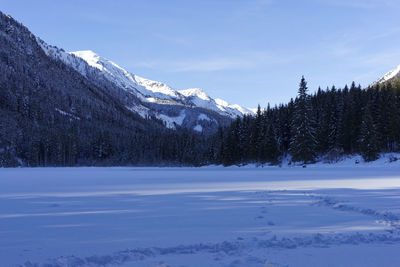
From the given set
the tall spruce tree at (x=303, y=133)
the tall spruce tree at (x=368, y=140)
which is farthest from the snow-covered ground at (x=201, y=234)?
the tall spruce tree at (x=303, y=133)

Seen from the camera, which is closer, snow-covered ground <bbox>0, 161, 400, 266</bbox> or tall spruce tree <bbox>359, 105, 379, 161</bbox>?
snow-covered ground <bbox>0, 161, 400, 266</bbox>

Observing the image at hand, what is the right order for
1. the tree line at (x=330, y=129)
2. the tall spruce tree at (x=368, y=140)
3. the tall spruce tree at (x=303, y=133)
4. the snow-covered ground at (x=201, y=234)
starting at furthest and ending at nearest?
the tall spruce tree at (x=303, y=133) < the tree line at (x=330, y=129) < the tall spruce tree at (x=368, y=140) < the snow-covered ground at (x=201, y=234)

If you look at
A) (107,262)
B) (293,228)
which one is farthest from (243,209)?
(107,262)

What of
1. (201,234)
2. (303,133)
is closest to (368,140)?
(303,133)

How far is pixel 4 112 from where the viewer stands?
128375 mm

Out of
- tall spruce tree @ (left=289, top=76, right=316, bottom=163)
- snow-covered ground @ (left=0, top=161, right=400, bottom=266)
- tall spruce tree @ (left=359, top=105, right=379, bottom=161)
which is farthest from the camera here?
tall spruce tree @ (left=289, top=76, right=316, bottom=163)

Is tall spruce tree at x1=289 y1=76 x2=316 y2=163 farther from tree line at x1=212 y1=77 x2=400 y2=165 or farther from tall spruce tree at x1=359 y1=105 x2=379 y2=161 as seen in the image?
tall spruce tree at x1=359 y1=105 x2=379 y2=161

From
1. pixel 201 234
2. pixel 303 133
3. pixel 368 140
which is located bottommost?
pixel 201 234

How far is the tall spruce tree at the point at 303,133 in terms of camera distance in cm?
4953

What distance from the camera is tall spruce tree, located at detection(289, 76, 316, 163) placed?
49531mm

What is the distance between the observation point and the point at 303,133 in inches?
1964

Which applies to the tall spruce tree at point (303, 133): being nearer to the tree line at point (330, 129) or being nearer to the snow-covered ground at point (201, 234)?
the tree line at point (330, 129)

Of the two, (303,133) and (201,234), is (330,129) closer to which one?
(303,133)

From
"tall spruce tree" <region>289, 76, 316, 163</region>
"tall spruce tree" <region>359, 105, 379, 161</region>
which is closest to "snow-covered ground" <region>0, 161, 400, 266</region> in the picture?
"tall spruce tree" <region>359, 105, 379, 161</region>
